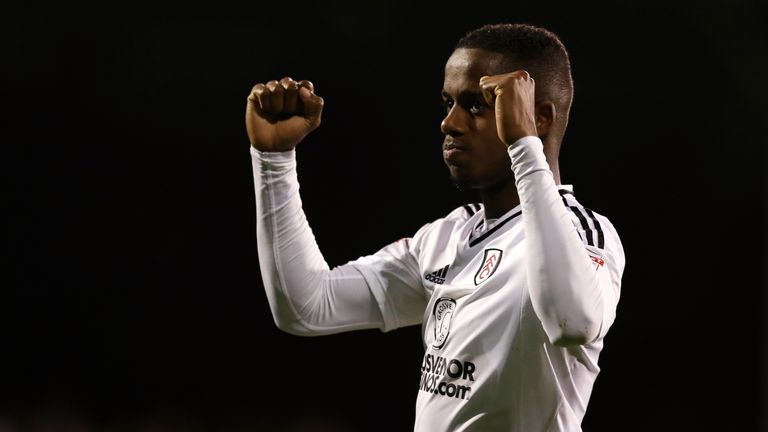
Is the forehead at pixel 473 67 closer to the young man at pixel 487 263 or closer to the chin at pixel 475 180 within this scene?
the young man at pixel 487 263

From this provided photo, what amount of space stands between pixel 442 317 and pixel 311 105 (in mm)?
458

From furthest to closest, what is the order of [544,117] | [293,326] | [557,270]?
[293,326], [544,117], [557,270]

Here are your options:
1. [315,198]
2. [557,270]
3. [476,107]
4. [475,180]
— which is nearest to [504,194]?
[475,180]

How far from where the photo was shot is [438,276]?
1.75 m

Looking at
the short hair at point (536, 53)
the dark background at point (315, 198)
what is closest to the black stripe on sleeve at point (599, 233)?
the short hair at point (536, 53)

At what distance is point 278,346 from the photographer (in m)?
4.31

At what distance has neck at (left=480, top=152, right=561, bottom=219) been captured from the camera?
5.54 feet

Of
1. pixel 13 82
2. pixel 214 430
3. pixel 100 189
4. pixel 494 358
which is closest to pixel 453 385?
pixel 494 358

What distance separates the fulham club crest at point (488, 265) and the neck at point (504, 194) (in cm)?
11

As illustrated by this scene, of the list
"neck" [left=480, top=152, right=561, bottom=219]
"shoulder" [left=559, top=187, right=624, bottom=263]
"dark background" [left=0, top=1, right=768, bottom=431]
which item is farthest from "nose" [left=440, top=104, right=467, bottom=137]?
"dark background" [left=0, top=1, right=768, bottom=431]

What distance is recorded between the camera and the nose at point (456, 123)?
5.41 feet

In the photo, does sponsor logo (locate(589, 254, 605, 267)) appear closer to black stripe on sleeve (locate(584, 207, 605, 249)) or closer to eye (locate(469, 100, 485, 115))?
black stripe on sleeve (locate(584, 207, 605, 249))

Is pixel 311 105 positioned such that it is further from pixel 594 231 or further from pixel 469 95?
pixel 594 231

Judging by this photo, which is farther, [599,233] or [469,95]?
[469,95]
